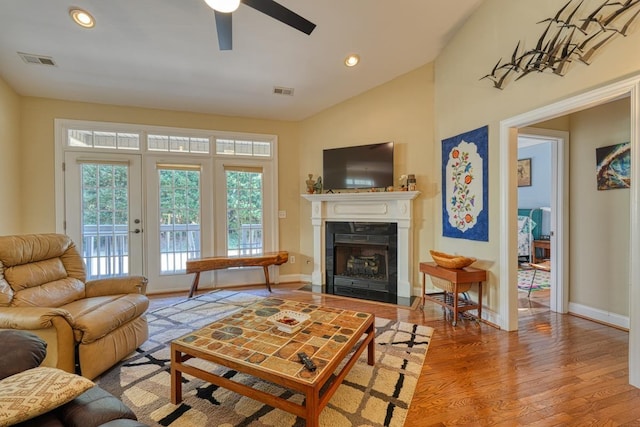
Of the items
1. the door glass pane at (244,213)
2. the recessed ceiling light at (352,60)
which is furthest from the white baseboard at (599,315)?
the door glass pane at (244,213)

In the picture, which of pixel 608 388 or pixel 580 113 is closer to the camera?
pixel 608 388

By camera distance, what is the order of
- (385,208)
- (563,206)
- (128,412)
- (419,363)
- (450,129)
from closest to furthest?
1. (128,412)
2. (419,363)
3. (563,206)
4. (450,129)
5. (385,208)

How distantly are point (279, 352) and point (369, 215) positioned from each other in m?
A: 2.86

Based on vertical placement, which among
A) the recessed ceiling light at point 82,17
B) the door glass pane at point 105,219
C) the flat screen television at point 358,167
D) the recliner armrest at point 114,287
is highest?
the recessed ceiling light at point 82,17

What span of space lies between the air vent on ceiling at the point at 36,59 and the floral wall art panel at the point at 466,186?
4.57 m

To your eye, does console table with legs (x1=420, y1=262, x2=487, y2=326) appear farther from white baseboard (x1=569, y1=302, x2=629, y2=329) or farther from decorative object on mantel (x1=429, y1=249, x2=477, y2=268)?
white baseboard (x1=569, y1=302, x2=629, y2=329)

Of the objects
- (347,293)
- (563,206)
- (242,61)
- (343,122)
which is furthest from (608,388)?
(242,61)

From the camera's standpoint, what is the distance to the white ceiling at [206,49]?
2672 millimetres

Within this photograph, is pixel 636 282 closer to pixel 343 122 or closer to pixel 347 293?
pixel 347 293

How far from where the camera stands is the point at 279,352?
63.7 inches

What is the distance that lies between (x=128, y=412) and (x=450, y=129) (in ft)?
12.8

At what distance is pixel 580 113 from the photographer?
3.29 metres

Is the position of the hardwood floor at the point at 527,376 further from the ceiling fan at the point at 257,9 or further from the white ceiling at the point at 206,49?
the white ceiling at the point at 206,49

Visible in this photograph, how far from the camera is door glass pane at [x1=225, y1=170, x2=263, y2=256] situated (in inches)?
181
